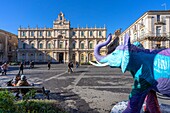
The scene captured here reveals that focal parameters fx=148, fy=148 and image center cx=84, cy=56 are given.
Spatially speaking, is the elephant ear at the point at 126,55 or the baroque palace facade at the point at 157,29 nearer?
the elephant ear at the point at 126,55

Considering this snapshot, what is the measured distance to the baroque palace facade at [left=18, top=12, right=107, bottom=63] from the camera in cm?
5534

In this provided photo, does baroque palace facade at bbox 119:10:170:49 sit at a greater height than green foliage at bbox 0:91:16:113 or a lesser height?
greater

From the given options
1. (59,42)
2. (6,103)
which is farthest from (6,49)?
(6,103)

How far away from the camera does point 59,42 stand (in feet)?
184

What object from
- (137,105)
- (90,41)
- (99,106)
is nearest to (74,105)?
(99,106)

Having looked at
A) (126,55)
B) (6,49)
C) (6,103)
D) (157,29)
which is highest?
(157,29)

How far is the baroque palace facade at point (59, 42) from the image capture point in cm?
5534

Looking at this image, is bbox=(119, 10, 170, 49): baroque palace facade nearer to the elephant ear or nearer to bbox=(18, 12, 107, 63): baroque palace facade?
bbox=(18, 12, 107, 63): baroque palace facade

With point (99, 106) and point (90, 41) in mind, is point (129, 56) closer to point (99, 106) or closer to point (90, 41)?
point (99, 106)

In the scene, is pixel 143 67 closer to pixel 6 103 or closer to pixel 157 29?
pixel 6 103

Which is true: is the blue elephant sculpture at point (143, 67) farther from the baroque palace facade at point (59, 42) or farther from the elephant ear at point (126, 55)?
Result: the baroque palace facade at point (59, 42)

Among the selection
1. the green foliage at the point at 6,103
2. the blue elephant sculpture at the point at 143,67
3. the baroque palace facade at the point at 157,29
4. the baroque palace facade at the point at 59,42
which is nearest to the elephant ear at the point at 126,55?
the blue elephant sculpture at the point at 143,67

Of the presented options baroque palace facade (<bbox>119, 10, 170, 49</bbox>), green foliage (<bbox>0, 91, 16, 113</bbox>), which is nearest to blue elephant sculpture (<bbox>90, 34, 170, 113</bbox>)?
green foliage (<bbox>0, 91, 16, 113</bbox>)

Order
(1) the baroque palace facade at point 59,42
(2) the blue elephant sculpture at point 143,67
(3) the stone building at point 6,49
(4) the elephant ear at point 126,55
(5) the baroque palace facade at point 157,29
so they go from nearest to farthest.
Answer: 1. (2) the blue elephant sculpture at point 143,67
2. (4) the elephant ear at point 126,55
3. (5) the baroque palace facade at point 157,29
4. (3) the stone building at point 6,49
5. (1) the baroque palace facade at point 59,42
